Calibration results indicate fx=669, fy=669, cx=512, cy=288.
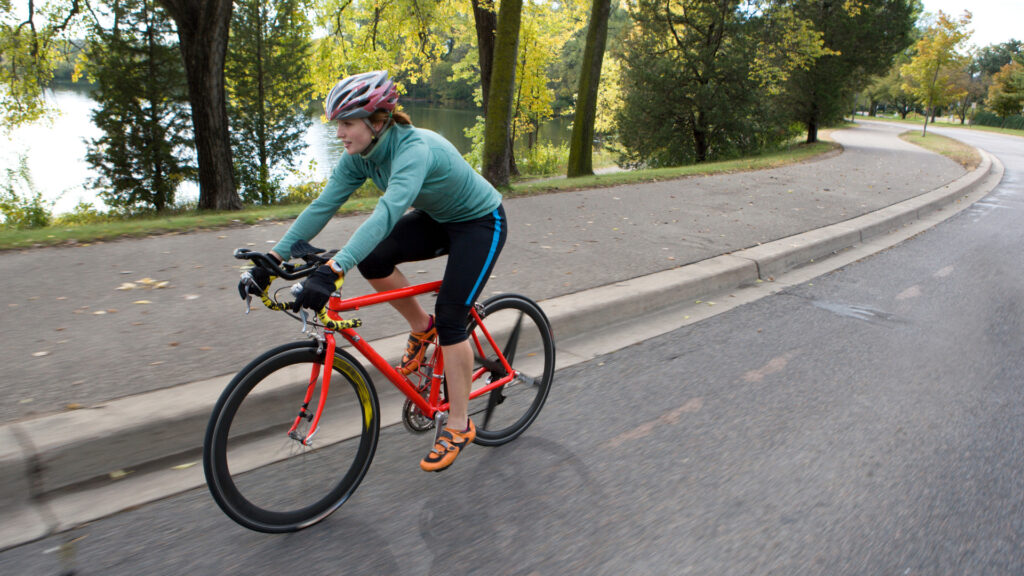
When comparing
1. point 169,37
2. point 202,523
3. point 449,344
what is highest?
point 169,37

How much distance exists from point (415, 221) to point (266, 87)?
27870mm

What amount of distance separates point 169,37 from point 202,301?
75.4 feet

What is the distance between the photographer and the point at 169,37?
23906 mm

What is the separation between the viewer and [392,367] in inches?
125

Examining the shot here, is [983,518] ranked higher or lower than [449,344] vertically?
lower

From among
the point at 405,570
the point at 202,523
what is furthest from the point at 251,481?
the point at 405,570

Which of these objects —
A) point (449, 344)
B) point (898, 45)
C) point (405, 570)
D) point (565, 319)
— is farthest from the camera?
point (898, 45)

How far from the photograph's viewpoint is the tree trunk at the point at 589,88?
16.5 m

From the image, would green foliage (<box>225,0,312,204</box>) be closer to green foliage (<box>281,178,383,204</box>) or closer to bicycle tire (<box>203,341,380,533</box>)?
green foliage (<box>281,178,383,204</box>)

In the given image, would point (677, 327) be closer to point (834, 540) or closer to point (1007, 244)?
point (834, 540)

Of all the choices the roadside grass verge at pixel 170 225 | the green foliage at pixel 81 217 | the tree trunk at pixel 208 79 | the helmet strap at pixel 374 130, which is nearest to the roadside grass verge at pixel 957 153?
the roadside grass verge at pixel 170 225

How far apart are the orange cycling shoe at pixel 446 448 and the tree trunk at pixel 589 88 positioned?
14432 mm

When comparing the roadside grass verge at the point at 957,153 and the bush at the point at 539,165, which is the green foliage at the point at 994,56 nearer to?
the roadside grass verge at the point at 957,153

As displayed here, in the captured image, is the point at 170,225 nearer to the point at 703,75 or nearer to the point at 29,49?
the point at 29,49
